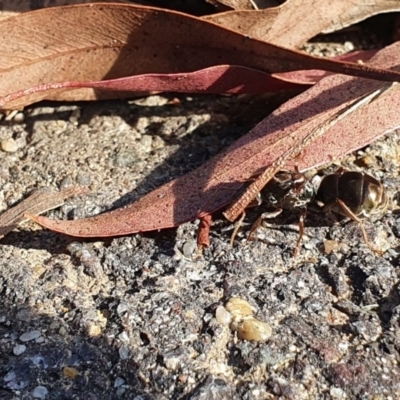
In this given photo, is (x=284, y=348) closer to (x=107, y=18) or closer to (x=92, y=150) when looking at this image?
(x=92, y=150)

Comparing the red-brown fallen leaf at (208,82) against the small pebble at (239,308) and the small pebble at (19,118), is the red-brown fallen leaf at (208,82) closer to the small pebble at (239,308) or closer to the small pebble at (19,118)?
the small pebble at (19,118)

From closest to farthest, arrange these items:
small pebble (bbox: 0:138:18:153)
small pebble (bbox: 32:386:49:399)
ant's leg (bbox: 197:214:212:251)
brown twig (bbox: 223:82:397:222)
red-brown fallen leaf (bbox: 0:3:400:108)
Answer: small pebble (bbox: 32:386:49:399) → brown twig (bbox: 223:82:397:222) → ant's leg (bbox: 197:214:212:251) → red-brown fallen leaf (bbox: 0:3:400:108) → small pebble (bbox: 0:138:18:153)

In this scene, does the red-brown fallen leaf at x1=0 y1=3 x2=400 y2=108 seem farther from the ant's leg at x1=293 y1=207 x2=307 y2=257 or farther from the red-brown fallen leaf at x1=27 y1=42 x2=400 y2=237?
the ant's leg at x1=293 y1=207 x2=307 y2=257

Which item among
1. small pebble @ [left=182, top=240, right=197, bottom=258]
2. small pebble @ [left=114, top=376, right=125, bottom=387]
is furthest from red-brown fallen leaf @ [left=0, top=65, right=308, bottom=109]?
small pebble @ [left=114, top=376, right=125, bottom=387]

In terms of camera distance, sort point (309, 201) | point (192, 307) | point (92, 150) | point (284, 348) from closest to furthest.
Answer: point (284, 348) → point (192, 307) → point (309, 201) → point (92, 150)

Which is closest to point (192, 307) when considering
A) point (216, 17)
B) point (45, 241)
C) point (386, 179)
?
point (45, 241)

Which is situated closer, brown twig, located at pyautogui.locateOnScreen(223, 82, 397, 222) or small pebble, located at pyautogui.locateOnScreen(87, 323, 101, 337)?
small pebble, located at pyautogui.locateOnScreen(87, 323, 101, 337)

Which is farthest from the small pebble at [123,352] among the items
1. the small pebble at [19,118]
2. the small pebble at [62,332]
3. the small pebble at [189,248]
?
the small pebble at [19,118]
